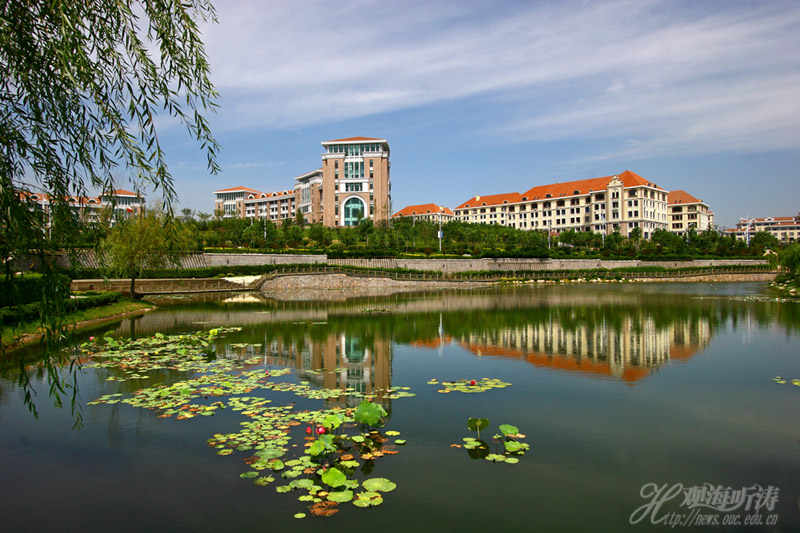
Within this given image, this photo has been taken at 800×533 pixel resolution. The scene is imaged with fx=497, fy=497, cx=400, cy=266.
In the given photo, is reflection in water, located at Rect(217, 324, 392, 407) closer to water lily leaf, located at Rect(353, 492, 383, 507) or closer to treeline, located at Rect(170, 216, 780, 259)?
water lily leaf, located at Rect(353, 492, 383, 507)

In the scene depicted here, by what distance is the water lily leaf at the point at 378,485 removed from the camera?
4.62 meters

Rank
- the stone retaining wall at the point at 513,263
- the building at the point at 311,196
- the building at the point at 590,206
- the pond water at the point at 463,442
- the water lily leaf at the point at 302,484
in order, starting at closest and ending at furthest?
1. the pond water at the point at 463,442
2. the water lily leaf at the point at 302,484
3. the stone retaining wall at the point at 513,263
4. the building at the point at 590,206
5. the building at the point at 311,196

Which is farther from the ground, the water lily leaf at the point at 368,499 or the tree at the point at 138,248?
the tree at the point at 138,248

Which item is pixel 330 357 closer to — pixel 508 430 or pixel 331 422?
pixel 331 422

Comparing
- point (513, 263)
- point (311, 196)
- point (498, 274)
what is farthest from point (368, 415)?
point (311, 196)

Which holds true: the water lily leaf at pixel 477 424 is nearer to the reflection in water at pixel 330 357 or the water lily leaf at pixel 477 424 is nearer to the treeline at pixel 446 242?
the reflection in water at pixel 330 357

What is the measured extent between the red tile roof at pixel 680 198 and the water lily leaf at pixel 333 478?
103 metres

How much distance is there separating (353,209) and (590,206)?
139 ft

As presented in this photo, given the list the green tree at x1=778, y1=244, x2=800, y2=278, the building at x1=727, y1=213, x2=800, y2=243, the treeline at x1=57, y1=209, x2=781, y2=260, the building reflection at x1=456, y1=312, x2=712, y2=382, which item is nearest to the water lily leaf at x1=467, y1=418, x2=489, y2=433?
the building reflection at x1=456, y1=312, x2=712, y2=382

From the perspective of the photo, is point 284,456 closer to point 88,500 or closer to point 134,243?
point 88,500

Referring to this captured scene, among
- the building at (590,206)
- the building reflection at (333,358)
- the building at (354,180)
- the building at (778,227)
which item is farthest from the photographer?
the building at (778,227)

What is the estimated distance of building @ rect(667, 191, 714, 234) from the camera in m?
91.5

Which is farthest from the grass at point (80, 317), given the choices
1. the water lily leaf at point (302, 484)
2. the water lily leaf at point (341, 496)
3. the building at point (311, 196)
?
the building at point (311, 196)

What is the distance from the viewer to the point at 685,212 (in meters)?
92.6
